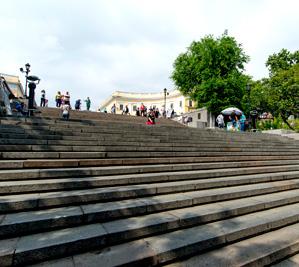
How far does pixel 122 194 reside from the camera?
3.96 meters

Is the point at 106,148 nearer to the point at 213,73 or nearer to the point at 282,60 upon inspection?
the point at 213,73

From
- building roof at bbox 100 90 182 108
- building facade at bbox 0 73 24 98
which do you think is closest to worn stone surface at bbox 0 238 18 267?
building facade at bbox 0 73 24 98

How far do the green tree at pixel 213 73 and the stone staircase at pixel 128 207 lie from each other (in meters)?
22.9

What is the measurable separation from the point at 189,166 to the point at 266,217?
233 cm

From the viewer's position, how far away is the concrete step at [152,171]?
13.4ft

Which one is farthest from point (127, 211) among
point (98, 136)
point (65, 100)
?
point (65, 100)

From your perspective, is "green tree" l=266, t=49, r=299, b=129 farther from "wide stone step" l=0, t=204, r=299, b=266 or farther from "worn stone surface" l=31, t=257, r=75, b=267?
"worn stone surface" l=31, t=257, r=75, b=267

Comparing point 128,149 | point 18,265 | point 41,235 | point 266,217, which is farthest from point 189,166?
point 18,265

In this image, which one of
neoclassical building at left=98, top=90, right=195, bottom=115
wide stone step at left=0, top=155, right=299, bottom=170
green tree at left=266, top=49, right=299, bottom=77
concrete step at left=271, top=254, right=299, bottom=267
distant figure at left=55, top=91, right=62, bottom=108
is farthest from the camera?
neoclassical building at left=98, top=90, right=195, bottom=115

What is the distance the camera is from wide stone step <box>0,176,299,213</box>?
10.8ft

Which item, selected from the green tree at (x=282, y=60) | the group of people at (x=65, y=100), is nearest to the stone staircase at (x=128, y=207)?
the group of people at (x=65, y=100)

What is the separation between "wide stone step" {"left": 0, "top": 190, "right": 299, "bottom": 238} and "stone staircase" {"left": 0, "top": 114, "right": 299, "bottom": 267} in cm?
1

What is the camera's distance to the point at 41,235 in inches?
110

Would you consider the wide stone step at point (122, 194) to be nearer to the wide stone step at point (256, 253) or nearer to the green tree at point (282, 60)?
the wide stone step at point (256, 253)
